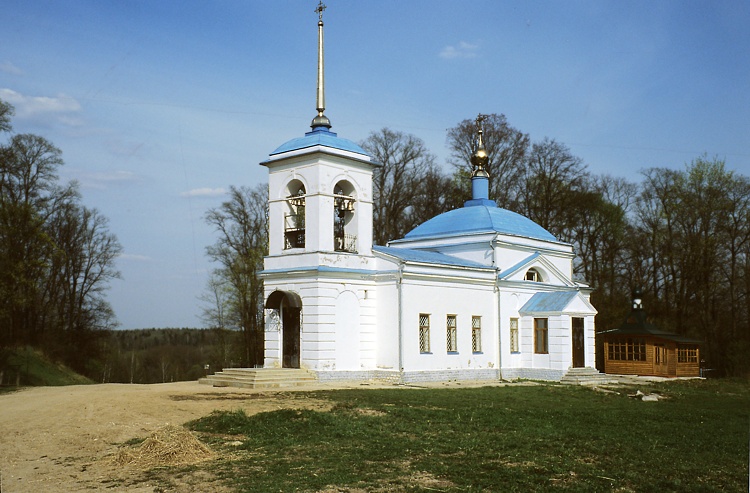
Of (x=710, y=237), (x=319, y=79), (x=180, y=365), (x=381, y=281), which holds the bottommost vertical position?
(x=180, y=365)

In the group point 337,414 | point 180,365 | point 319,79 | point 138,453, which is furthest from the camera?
point 180,365

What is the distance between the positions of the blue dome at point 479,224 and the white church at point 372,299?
32.1 inches

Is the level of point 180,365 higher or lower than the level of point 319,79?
lower

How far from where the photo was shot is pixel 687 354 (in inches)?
1273

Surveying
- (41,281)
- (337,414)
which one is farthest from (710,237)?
(41,281)

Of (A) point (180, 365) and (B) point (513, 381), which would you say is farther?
(A) point (180, 365)

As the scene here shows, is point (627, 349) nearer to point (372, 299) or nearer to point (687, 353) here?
point (687, 353)

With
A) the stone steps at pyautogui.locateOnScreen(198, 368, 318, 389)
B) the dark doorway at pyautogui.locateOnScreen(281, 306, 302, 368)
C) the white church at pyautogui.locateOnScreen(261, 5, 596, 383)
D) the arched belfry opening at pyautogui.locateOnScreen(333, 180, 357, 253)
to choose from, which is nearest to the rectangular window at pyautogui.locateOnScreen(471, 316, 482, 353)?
the white church at pyautogui.locateOnScreen(261, 5, 596, 383)

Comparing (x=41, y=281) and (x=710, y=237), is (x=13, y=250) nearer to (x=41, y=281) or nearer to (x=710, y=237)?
(x=41, y=281)

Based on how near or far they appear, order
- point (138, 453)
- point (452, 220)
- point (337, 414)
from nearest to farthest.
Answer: point (138, 453), point (337, 414), point (452, 220)

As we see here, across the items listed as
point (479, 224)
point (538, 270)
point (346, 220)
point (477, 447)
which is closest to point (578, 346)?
point (538, 270)

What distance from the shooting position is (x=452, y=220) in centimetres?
3066

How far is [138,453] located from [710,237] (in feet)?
108

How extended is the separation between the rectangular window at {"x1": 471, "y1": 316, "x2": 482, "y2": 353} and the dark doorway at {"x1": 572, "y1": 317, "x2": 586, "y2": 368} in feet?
11.9
